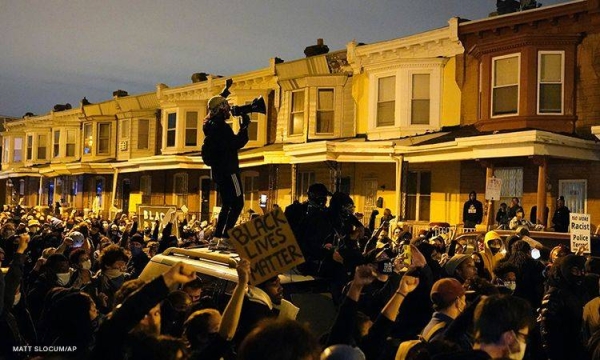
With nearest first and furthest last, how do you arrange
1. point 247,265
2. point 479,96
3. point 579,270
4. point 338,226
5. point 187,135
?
point 247,265 → point 579,270 → point 338,226 → point 479,96 → point 187,135

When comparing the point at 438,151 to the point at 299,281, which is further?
the point at 438,151

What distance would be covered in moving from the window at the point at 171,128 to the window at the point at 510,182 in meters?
17.6

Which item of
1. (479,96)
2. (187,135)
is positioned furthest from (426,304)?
(187,135)

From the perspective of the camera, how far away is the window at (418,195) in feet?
72.5

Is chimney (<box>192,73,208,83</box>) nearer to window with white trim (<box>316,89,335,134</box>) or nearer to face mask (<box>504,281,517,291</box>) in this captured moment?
window with white trim (<box>316,89,335,134</box>)

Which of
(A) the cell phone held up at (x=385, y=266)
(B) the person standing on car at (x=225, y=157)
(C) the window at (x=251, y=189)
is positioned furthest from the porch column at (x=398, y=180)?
(B) the person standing on car at (x=225, y=157)

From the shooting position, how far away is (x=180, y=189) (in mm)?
33125

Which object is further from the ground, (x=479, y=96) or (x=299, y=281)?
(x=479, y=96)

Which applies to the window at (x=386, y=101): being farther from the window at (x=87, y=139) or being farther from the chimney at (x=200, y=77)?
the window at (x=87, y=139)

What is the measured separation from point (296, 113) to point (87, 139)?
18139 millimetres

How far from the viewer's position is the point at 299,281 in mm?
6055

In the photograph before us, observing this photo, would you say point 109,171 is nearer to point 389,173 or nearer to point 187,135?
point 187,135

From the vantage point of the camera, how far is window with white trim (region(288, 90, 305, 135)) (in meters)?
26.1

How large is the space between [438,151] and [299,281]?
14241 millimetres
